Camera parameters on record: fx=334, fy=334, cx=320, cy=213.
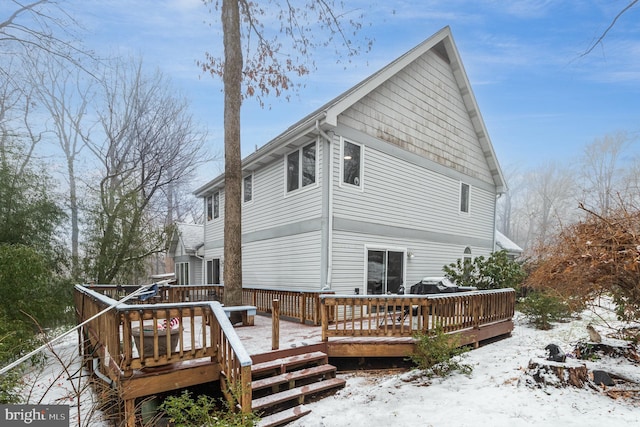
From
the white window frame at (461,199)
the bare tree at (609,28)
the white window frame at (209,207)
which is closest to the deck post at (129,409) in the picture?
the bare tree at (609,28)

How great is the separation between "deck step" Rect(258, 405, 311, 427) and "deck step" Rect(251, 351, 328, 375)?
22.2 inches

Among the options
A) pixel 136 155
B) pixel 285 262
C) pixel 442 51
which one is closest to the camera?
pixel 285 262

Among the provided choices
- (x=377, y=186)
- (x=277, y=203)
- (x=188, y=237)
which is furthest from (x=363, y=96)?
(x=188, y=237)

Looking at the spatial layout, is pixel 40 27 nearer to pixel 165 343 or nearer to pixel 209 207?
pixel 165 343

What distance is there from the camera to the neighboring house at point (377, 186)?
26.6 ft

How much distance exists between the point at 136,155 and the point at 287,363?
14.6m

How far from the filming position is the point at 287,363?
15.4 ft

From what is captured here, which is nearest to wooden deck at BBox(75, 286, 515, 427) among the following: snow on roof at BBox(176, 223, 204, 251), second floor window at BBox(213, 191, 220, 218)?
second floor window at BBox(213, 191, 220, 218)

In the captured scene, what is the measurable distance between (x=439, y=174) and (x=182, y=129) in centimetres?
1304

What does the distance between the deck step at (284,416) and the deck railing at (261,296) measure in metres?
2.78

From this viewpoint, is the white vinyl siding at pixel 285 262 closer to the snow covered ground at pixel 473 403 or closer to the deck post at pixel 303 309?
the deck post at pixel 303 309

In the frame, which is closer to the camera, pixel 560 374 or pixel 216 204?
pixel 560 374

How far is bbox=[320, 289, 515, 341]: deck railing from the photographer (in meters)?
5.48

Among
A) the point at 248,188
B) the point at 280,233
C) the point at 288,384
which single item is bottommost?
the point at 288,384
